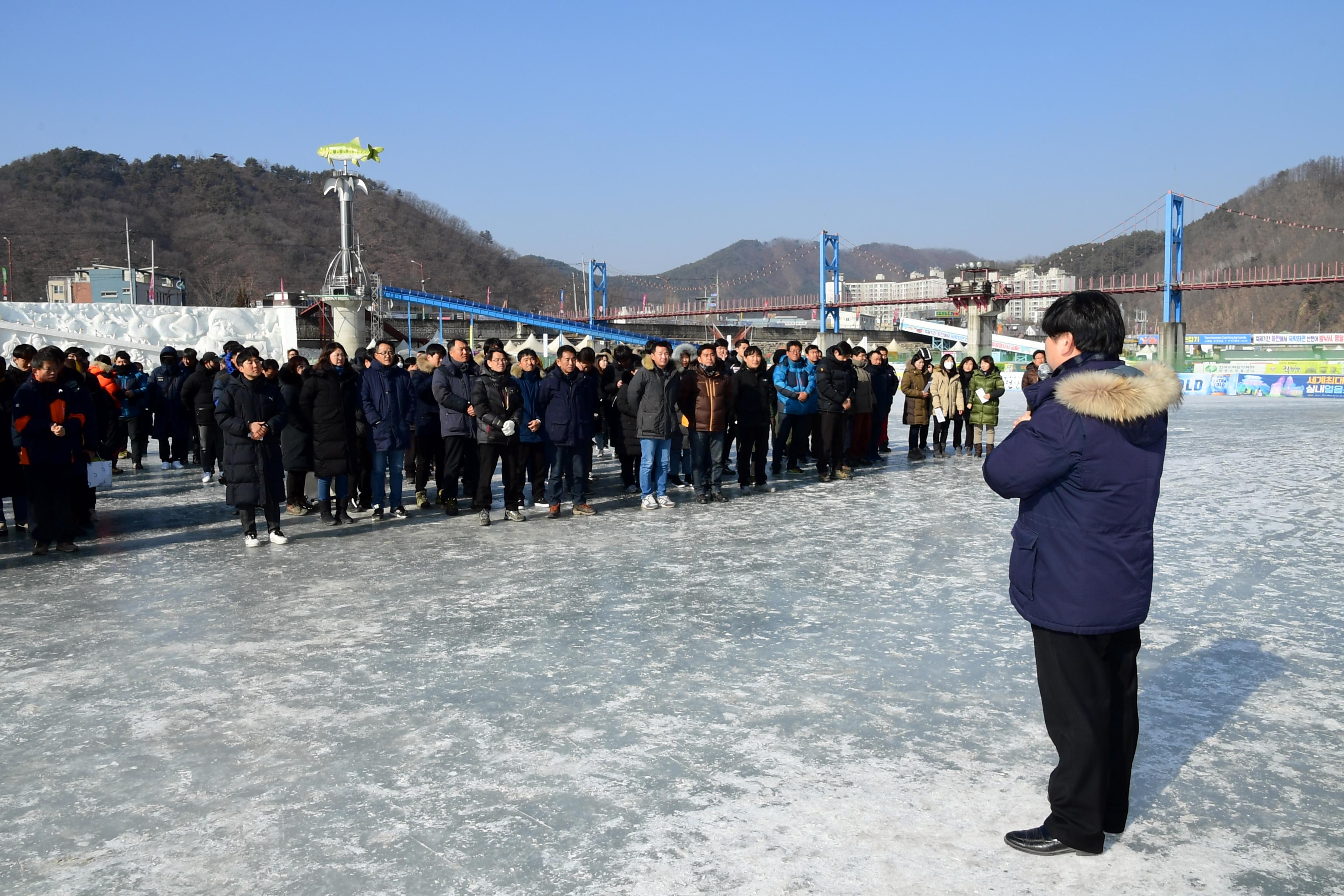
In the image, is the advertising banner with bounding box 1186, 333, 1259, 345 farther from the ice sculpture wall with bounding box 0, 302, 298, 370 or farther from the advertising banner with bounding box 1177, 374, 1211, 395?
the ice sculpture wall with bounding box 0, 302, 298, 370

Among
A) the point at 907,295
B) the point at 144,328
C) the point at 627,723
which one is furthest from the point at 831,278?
the point at 907,295

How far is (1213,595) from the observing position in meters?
5.82

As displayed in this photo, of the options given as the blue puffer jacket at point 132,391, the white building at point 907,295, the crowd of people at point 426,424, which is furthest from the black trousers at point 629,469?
the white building at point 907,295

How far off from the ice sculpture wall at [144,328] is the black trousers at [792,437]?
12.6 meters

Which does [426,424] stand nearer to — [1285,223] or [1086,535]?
[1086,535]

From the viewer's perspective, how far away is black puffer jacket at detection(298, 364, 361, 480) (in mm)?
8398

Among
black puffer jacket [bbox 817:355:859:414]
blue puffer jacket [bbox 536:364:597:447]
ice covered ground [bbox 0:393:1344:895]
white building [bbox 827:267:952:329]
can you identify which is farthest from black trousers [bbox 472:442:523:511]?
white building [bbox 827:267:952:329]

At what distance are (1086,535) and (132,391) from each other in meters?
12.5

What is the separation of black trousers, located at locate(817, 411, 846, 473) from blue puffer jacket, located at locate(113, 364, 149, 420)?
837 cm

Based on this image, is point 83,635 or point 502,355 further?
point 502,355

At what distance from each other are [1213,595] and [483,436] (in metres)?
5.67

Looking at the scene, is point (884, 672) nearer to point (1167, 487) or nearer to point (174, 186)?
point (1167, 487)

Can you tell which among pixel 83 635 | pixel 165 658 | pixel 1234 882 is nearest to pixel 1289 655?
pixel 1234 882

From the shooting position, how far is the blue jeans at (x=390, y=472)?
351 inches
